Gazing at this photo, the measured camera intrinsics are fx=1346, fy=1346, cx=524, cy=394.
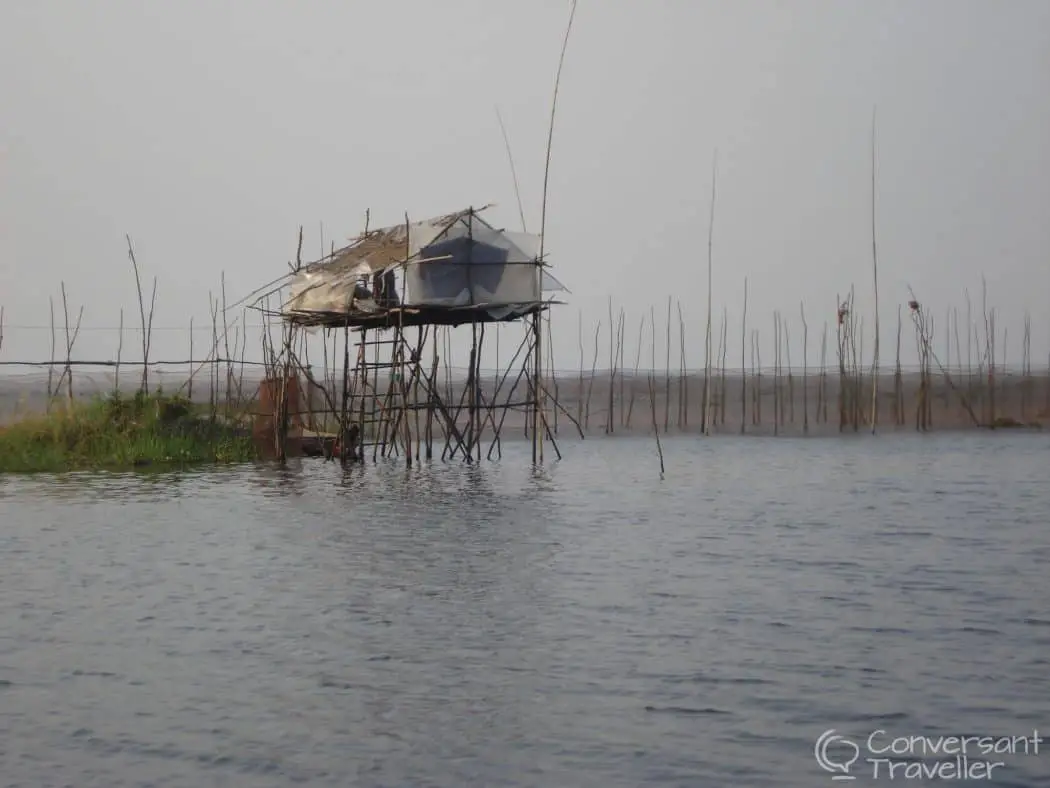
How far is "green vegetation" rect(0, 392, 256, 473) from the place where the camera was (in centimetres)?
2041

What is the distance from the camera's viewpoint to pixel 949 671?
7.01 meters

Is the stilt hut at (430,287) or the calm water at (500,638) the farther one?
the stilt hut at (430,287)

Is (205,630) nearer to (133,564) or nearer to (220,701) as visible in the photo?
(220,701)

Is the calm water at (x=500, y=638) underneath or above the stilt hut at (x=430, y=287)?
underneath

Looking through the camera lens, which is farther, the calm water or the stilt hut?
the stilt hut

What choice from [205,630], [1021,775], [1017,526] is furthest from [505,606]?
[1017,526]

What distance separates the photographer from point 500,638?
310 inches

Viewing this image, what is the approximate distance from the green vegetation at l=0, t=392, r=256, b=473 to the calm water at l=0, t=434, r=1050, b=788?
4608 mm

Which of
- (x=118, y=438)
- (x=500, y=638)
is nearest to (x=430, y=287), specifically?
(x=118, y=438)

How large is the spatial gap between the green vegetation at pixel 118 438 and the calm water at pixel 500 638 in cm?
461

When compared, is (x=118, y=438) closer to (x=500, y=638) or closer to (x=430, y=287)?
(x=430, y=287)

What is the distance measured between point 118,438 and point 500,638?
14528 millimetres

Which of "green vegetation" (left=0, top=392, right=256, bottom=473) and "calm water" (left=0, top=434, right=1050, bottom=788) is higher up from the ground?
"green vegetation" (left=0, top=392, right=256, bottom=473)

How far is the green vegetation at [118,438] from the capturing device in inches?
803
